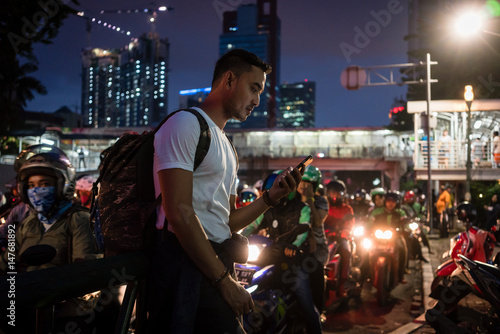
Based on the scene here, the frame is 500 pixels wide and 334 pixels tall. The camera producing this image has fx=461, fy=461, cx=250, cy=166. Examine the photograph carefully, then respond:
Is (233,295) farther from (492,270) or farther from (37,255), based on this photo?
(492,270)

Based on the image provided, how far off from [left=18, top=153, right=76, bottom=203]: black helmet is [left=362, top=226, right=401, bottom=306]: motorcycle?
221 inches

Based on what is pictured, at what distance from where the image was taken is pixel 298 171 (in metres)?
2.25

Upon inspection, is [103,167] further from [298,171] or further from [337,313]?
[337,313]

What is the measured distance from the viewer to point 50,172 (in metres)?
3.14

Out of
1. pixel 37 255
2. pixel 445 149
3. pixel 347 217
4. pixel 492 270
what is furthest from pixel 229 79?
pixel 445 149

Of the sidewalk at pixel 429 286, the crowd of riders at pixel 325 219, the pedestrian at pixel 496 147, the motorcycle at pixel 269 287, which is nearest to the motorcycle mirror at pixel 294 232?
the motorcycle at pixel 269 287

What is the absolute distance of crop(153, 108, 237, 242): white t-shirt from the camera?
69.3 inches

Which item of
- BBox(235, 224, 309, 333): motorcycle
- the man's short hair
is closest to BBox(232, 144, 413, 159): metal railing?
BBox(235, 224, 309, 333): motorcycle

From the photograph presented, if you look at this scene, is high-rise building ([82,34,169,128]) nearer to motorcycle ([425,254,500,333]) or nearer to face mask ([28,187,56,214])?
motorcycle ([425,254,500,333])

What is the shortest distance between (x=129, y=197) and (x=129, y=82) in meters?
159

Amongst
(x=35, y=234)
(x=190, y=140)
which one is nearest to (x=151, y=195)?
(x=190, y=140)

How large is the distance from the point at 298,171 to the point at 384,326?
483 centimetres

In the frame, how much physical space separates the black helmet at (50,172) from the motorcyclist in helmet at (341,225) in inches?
186

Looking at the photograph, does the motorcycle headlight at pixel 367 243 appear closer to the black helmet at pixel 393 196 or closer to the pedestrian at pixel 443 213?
the black helmet at pixel 393 196
